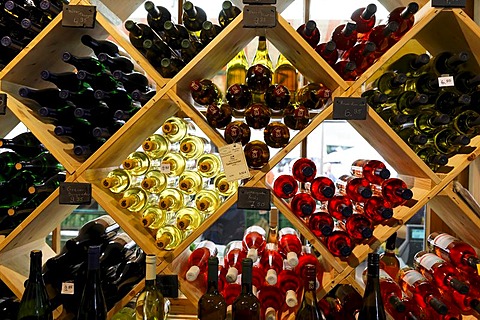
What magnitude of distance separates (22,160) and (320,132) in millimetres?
1692

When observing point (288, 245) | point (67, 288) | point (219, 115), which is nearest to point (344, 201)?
point (288, 245)

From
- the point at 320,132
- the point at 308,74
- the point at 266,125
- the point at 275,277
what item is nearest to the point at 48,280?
the point at 275,277

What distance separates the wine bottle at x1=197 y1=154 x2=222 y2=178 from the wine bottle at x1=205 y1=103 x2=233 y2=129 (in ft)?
0.37

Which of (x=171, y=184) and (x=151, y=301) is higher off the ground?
(x=171, y=184)

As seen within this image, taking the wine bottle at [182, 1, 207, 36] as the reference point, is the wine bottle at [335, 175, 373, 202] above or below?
below

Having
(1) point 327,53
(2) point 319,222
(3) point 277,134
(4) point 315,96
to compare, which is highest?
(1) point 327,53

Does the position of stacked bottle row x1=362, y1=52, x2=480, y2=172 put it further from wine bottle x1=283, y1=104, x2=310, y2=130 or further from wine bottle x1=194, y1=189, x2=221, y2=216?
wine bottle x1=194, y1=189, x2=221, y2=216

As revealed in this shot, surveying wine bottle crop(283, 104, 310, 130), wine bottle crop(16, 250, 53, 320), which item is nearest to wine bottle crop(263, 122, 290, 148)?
wine bottle crop(283, 104, 310, 130)

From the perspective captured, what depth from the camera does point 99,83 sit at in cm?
144

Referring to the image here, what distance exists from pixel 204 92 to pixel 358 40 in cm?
50

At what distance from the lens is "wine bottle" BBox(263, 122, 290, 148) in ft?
4.47

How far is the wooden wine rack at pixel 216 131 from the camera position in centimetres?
136

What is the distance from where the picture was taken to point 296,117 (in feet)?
4.45

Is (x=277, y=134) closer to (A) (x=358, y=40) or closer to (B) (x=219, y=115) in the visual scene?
(B) (x=219, y=115)
